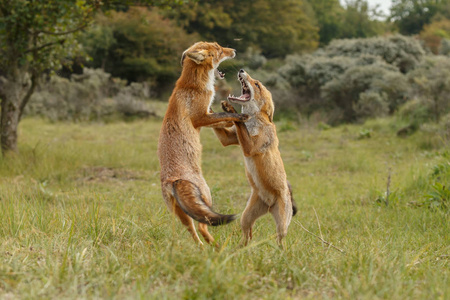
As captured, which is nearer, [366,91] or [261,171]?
[261,171]

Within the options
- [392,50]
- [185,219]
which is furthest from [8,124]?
[392,50]

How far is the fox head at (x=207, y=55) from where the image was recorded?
432 centimetres

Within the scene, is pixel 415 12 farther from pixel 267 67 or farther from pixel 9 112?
pixel 9 112

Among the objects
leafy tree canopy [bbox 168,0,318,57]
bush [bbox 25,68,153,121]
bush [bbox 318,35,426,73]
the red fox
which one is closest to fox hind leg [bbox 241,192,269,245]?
the red fox

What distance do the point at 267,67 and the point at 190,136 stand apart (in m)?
26.7

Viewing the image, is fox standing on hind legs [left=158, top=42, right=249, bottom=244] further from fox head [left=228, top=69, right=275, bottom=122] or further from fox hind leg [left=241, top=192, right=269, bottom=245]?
fox hind leg [left=241, top=192, right=269, bottom=245]

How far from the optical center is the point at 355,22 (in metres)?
43.0

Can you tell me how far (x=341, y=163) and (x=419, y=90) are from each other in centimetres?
663

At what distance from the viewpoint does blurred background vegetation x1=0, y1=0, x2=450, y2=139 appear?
1480 cm

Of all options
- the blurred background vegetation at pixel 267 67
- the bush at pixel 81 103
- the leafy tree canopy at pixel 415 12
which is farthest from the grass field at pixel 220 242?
the leafy tree canopy at pixel 415 12

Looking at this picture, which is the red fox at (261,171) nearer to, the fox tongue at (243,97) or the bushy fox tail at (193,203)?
the fox tongue at (243,97)

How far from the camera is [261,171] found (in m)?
4.37

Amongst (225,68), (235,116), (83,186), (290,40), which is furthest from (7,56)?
(290,40)

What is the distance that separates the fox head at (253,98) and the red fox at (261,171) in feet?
0.03
